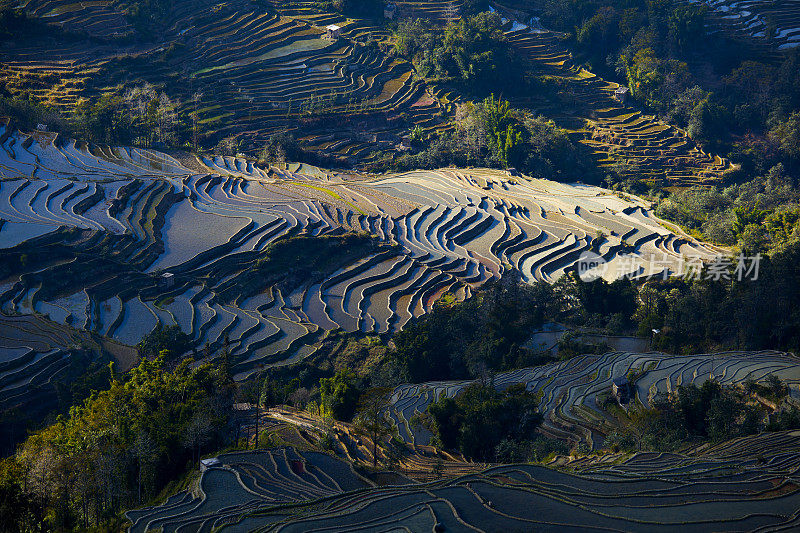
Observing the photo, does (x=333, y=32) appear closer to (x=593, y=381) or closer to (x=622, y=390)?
(x=593, y=381)

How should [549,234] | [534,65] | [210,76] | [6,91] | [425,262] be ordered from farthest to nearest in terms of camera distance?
[534,65] → [210,76] → [6,91] → [549,234] → [425,262]

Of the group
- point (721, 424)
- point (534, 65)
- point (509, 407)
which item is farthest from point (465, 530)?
point (534, 65)

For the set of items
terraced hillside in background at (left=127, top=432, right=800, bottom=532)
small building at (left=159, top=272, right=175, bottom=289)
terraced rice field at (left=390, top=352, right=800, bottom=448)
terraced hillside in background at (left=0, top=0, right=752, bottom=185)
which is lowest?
terraced rice field at (left=390, top=352, right=800, bottom=448)

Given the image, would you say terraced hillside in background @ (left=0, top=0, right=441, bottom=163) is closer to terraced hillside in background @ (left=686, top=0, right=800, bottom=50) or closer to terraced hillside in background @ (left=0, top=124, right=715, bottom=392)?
terraced hillside in background @ (left=0, top=124, right=715, bottom=392)

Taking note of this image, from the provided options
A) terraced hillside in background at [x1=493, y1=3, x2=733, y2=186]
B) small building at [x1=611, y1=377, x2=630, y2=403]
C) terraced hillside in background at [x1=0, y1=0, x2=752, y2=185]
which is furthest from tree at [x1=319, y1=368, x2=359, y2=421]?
terraced hillside in background at [x1=493, y1=3, x2=733, y2=186]

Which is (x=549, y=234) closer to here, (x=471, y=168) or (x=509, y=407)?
(x=471, y=168)

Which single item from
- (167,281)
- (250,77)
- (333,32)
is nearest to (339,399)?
(167,281)

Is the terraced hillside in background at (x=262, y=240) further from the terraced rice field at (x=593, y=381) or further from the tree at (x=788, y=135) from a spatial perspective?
the tree at (x=788, y=135)
